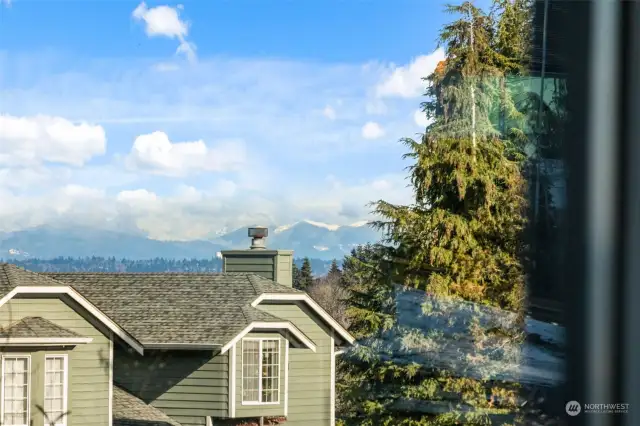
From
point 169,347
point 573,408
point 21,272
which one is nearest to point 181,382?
point 169,347

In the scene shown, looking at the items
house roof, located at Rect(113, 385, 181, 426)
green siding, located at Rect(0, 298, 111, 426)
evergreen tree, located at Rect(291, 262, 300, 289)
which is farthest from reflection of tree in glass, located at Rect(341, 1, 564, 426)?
green siding, located at Rect(0, 298, 111, 426)

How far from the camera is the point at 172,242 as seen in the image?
165 cm

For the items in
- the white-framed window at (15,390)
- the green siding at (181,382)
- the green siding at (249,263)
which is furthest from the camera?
the green siding at (249,263)

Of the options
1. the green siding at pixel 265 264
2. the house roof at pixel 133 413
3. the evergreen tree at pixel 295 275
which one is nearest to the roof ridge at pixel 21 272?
the house roof at pixel 133 413

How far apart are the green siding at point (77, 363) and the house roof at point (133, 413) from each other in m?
0.02

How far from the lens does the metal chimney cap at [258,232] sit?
1.67 m

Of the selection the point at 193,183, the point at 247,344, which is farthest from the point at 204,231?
the point at 247,344

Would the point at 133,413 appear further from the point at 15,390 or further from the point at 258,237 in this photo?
the point at 258,237

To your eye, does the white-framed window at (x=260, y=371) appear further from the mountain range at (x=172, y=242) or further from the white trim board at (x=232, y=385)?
the mountain range at (x=172, y=242)

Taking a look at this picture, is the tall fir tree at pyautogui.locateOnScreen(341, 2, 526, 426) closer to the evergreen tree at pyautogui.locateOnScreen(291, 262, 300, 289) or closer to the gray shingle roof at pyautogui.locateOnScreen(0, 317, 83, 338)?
the evergreen tree at pyautogui.locateOnScreen(291, 262, 300, 289)

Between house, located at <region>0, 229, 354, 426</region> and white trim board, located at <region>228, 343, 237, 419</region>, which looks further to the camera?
white trim board, located at <region>228, 343, 237, 419</region>

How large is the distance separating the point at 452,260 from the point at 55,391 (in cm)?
84

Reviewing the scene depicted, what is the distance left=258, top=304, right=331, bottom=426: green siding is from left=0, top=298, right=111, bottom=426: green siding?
1.15 ft

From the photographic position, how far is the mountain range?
1.59m
